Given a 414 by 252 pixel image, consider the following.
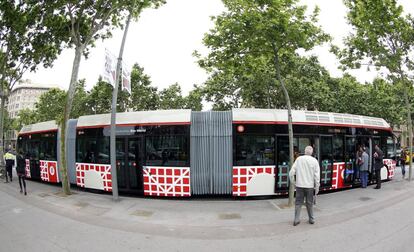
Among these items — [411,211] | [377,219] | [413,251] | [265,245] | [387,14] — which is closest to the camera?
[413,251]

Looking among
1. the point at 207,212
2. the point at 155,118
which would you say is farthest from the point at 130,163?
the point at 207,212

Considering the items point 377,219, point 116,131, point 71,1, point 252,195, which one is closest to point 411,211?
point 377,219

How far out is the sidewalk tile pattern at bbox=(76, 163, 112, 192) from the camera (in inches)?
402

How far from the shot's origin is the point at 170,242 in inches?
216

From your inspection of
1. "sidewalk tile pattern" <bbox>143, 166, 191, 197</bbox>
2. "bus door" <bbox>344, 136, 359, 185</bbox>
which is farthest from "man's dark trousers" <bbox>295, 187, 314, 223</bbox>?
"bus door" <bbox>344, 136, 359, 185</bbox>

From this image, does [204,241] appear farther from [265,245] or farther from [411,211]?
[411,211]

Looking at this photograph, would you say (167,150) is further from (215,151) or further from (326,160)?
(326,160)

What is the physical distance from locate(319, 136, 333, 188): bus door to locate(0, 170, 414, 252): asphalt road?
716 mm

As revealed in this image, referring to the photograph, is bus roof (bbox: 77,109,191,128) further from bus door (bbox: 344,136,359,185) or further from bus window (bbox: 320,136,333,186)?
bus door (bbox: 344,136,359,185)

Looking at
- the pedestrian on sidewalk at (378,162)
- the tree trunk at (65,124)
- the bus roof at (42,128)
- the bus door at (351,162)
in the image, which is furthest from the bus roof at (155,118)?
the pedestrian on sidewalk at (378,162)

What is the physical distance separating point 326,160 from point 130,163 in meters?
6.95

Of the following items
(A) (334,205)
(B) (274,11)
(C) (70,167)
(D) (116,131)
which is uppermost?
(B) (274,11)

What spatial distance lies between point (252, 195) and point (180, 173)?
2.46 m

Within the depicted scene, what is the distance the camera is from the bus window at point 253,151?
9.12 metres
